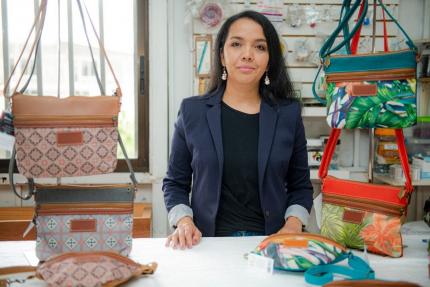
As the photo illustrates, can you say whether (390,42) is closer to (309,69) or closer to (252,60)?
(309,69)

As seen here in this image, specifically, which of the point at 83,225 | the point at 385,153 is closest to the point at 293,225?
the point at 83,225

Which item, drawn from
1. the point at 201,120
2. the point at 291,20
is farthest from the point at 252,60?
the point at 291,20

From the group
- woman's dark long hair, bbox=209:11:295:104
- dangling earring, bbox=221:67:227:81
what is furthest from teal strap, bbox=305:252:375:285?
dangling earring, bbox=221:67:227:81

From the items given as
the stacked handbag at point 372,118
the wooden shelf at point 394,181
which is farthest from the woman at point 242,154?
the wooden shelf at point 394,181

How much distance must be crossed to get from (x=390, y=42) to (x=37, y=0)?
2646mm

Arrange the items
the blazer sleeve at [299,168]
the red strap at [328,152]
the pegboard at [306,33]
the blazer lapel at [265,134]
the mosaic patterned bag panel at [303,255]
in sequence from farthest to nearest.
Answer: the pegboard at [306,33]
the blazer sleeve at [299,168]
the blazer lapel at [265,134]
the red strap at [328,152]
the mosaic patterned bag panel at [303,255]

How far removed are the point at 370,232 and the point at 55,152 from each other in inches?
40.3

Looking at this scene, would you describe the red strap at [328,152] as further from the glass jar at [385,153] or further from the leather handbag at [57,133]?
the glass jar at [385,153]

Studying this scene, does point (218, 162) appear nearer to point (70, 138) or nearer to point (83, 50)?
point (70, 138)

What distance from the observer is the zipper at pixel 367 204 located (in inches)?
53.3

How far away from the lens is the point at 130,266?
1130 mm

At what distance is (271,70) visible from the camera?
184cm

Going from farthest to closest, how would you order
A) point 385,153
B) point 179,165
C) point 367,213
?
1. point 385,153
2. point 179,165
3. point 367,213

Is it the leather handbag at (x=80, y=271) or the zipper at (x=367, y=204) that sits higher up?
the zipper at (x=367, y=204)
